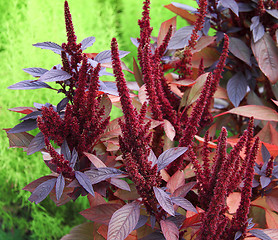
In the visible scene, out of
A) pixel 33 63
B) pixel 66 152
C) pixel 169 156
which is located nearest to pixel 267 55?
pixel 169 156

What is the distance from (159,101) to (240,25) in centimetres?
49

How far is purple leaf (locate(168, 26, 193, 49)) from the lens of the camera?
87 cm

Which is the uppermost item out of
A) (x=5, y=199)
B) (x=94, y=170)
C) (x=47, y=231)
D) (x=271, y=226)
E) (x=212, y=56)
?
(x=212, y=56)

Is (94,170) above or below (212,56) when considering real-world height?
below

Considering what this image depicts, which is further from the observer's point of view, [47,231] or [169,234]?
[47,231]

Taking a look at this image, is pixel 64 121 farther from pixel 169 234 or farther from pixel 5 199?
pixel 5 199

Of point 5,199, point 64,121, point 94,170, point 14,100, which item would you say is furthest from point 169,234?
point 5,199

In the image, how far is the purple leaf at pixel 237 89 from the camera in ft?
3.10

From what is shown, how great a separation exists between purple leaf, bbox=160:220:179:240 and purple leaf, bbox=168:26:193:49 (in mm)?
497

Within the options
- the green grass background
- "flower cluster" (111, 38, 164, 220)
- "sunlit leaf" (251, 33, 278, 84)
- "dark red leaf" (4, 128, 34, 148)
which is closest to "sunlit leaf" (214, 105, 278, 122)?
"sunlit leaf" (251, 33, 278, 84)

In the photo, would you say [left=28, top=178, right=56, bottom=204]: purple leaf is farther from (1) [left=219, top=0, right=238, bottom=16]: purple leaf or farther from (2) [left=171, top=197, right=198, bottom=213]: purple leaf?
(1) [left=219, top=0, right=238, bottom=16]: purple leaf

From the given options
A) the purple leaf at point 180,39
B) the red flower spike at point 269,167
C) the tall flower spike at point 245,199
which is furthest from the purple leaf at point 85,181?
the purple leaf at point 180,39

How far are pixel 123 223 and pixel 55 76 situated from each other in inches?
11.2

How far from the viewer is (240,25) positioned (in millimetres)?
1028
